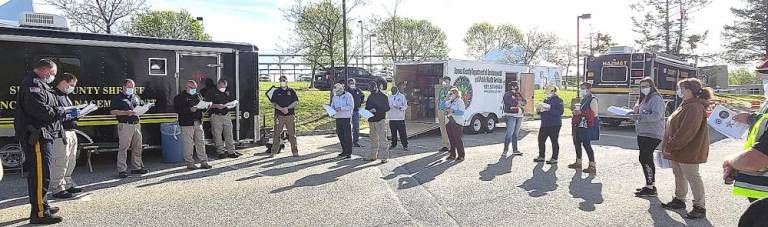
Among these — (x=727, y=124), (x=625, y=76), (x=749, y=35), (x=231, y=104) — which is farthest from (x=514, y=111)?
(x=749, y=35)

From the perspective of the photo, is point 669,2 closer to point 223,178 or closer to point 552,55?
point 552,55

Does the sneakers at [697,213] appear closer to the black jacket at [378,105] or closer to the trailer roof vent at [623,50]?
the black jacket at [378,105]

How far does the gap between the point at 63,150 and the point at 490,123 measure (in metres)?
11.4

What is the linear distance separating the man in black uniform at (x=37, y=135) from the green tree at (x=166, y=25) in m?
19.4

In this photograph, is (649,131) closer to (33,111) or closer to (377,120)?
(377,120)

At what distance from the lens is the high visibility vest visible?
328 cm

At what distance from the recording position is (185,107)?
8484 millimetres

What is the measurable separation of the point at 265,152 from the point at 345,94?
2.06m

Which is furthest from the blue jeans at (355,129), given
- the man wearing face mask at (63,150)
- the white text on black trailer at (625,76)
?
the white text on black trailer at (625,76)

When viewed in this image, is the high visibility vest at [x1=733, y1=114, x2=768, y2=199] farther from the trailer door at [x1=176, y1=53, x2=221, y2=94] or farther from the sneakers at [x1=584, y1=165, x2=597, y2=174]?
the trailer door at [x1=176, y1=53, x2=221, y2=94]

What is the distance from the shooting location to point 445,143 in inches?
441

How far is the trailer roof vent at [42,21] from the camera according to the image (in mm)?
8227

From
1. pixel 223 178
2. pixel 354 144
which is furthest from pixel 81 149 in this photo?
pixel 354 144

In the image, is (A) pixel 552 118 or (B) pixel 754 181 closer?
(B) pixel 754 181
